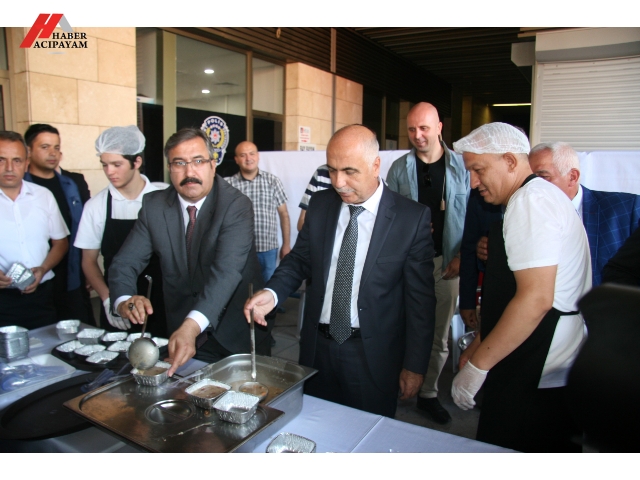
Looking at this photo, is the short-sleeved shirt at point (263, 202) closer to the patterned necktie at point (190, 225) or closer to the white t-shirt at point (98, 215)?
the white t-shirt at point (98, 215)

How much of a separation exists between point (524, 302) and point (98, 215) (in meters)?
2.16

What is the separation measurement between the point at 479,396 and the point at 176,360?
2.30 meters

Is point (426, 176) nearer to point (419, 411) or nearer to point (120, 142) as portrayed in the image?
point (419, 411)

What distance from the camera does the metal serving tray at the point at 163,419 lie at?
1023 mm

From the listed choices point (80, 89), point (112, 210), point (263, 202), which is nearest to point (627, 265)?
point (112, 210)

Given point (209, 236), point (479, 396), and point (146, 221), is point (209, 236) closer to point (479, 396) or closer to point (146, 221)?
point (146, 221)

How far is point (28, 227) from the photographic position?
2.41m

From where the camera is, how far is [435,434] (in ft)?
4.04

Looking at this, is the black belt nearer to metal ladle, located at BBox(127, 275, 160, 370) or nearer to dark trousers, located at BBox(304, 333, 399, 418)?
dark trousers, located at BBox(304, 333, 399, 418)

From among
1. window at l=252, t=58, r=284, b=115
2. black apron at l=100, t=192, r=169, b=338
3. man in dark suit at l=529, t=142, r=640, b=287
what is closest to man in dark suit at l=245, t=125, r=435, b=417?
black apron at l=100, t=192, r=169, b=338

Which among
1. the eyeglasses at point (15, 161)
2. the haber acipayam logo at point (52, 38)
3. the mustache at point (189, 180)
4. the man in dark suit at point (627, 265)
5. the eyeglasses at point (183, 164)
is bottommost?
the man in dark suit at point (627, 265)

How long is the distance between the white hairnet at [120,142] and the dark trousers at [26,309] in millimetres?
820

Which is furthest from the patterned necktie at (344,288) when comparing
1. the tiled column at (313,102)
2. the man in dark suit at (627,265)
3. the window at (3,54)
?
the tiled column at (313,102)
